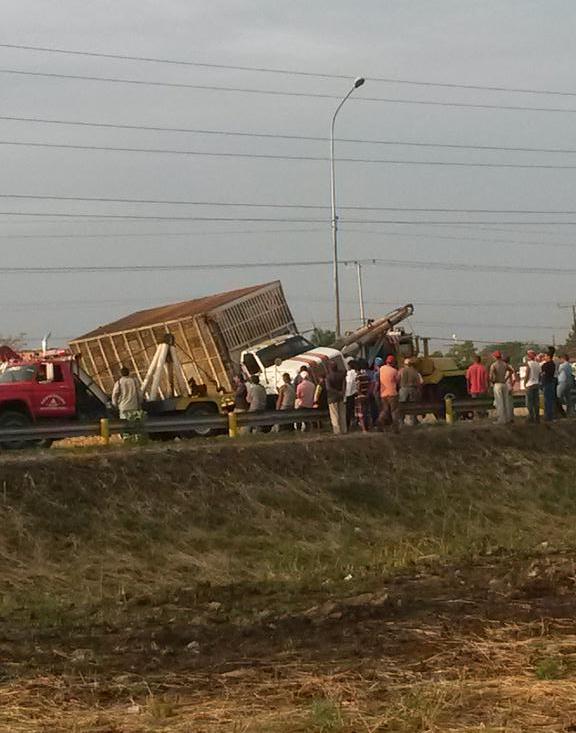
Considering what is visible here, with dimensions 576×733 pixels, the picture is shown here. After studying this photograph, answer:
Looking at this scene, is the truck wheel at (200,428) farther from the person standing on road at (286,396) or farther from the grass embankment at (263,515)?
the grass embankment at (263,515)

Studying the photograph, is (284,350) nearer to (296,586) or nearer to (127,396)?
(127,396)

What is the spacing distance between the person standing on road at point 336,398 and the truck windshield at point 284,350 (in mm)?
7292

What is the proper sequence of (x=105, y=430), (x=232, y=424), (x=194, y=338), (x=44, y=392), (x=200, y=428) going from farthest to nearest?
(x=194, y=338) < (x=44, y=392) < (x=232, y=424) < (x=200, y=428) < (x=105, y=430)

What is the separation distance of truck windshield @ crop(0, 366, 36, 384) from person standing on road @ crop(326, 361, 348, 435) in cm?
674

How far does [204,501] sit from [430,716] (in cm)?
1406

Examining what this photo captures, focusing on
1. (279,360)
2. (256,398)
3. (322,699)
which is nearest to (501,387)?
(256,398)

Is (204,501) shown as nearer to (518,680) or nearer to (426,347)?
(518,680)

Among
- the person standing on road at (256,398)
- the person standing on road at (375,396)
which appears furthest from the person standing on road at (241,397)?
the person standing on road at (375,396)

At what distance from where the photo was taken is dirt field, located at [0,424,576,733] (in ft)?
30.3

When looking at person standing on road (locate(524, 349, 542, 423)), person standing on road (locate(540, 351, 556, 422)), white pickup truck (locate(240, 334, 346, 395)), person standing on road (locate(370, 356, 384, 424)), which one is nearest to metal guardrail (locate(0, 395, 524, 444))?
person standing on road (locate(370, 356, 384, 424))

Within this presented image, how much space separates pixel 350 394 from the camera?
1176 inches

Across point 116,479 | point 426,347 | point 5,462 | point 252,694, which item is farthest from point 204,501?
point 426,347

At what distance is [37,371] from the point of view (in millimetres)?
30234

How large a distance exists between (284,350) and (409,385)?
7425 mm
